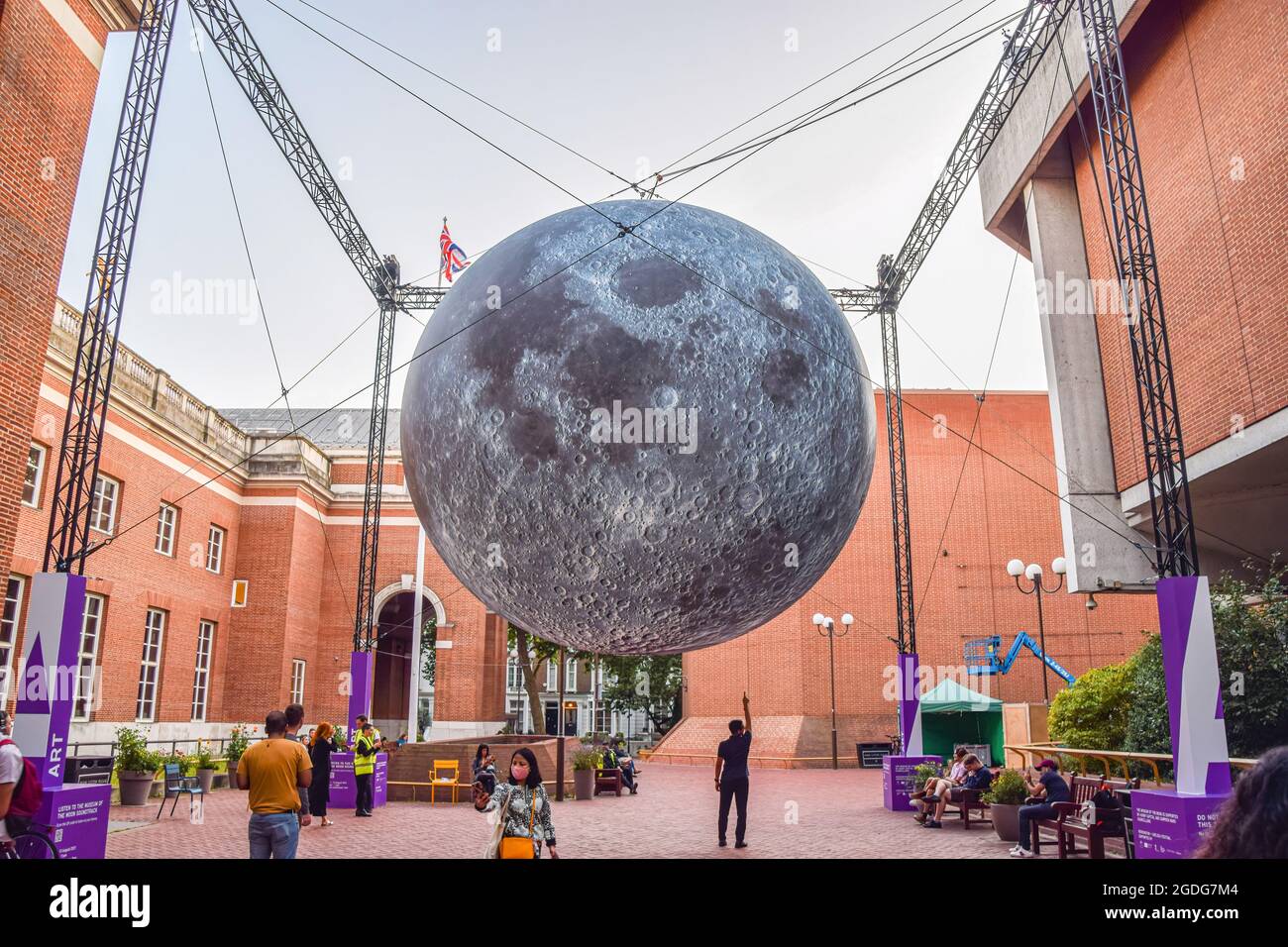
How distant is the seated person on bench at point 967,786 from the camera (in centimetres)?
1274

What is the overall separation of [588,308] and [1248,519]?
1793 cm

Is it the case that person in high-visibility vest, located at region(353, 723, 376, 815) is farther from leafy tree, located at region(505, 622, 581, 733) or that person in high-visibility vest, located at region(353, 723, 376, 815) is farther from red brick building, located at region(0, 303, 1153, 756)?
leafy tree, located at region(505, 622, 581, 733)

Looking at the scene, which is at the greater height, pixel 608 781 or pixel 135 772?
pixel 135 772

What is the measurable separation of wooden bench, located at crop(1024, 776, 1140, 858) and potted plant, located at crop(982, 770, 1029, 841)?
0.14 meters

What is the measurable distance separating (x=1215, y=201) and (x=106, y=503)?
23000 millimetres

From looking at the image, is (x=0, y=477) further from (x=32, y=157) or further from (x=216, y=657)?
(x=216, y=657)

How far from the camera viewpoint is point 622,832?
1198cm

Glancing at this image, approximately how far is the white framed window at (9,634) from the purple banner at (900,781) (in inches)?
640

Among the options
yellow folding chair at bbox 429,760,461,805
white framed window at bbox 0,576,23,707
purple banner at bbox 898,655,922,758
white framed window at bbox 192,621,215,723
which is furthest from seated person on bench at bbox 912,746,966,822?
white framed window at bbox 192,621,215,723

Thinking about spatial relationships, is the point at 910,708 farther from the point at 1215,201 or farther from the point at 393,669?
the point at 393,669

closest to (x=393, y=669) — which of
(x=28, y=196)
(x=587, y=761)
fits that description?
(x=587, y=761)

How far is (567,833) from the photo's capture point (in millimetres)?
11898
